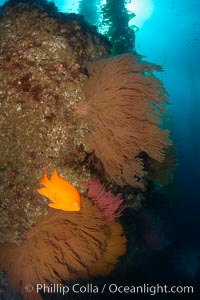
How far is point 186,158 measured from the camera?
40281 millimetres

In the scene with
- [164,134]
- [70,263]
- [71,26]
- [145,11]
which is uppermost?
[145,11]

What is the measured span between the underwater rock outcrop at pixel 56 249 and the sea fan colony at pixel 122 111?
2.73 ft

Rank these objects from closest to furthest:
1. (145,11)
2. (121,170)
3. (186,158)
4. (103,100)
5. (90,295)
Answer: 1. (103,100)
2. (121,170)
3. (90,295)
4. (186,158)
5. (145,11)

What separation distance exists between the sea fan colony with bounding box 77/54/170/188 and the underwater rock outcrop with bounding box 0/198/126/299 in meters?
0.83

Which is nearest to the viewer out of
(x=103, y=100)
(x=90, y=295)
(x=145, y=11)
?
(x=103, y=100)

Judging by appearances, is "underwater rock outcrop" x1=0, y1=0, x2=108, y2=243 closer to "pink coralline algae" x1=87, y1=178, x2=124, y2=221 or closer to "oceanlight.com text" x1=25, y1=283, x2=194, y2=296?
"pink coralline algae" x1=87, y1=178, x2=124, y2=221

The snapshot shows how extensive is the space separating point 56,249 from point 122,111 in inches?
81.4

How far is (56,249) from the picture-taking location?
3721mm

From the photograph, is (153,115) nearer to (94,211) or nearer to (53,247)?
(94,211)

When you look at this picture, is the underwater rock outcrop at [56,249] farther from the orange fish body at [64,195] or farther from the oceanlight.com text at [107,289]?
the orange fish body at [64,195]

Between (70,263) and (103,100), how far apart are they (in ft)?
7.46

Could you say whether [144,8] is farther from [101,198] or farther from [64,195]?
[64,195]

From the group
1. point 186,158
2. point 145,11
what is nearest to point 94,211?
point 186,158

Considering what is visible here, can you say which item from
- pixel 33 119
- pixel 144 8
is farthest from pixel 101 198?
pixel 144 8
